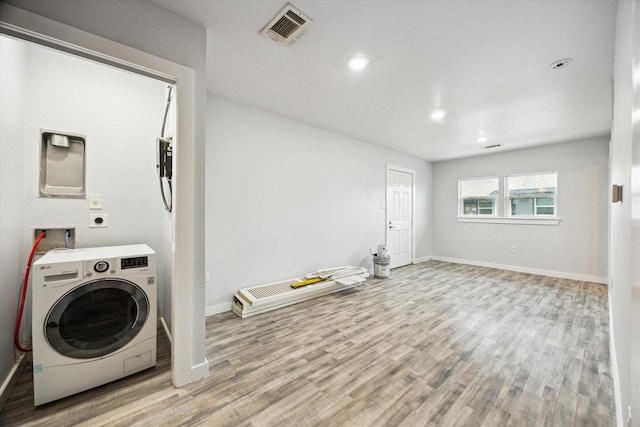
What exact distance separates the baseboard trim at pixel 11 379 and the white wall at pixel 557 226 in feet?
22.0

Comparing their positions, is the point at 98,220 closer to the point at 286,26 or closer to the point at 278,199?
the point at 278,199

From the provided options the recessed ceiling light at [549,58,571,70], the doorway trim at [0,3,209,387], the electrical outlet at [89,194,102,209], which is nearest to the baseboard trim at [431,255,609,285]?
the recessed ceiling light at [549,58,571,70]

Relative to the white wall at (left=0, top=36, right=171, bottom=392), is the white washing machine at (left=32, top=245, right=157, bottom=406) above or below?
below

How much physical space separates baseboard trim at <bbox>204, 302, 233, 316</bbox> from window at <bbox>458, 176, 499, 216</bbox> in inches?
212

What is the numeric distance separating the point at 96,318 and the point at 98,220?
928 millimetres

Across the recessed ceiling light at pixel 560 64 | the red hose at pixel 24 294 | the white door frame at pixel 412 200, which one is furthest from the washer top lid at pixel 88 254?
the white door frame at pixel 412 200

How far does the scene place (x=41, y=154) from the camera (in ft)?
6.26

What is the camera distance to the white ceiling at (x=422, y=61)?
160 centimetres

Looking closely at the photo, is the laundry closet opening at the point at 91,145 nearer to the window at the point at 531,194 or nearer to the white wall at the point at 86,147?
the white wall at the point at 86,147

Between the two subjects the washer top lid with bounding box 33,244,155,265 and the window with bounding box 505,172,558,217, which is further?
the window with bounding box 505,172,558,217

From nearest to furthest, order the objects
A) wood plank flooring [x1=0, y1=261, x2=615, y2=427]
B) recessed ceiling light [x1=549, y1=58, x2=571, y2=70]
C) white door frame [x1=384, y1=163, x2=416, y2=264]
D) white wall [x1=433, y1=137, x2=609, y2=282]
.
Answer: wood plank flooring [x1=0, y1=261, x2=615, y2=427], recessed ceiling light [x1=549, y1=58, x2=571, y2=70], white wall [x1=433, y1=137, x2=609, y2=282], white door frame [x1=384, y1=163, x2=416, y2=264]

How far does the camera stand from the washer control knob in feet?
5.18

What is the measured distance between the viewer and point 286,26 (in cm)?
174

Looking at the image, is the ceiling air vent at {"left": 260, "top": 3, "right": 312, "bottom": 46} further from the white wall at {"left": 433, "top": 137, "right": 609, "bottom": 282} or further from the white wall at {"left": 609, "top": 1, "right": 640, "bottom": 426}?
the white wall at {"left": 433, "top": 137, "right": 609, "bottom": 282}
